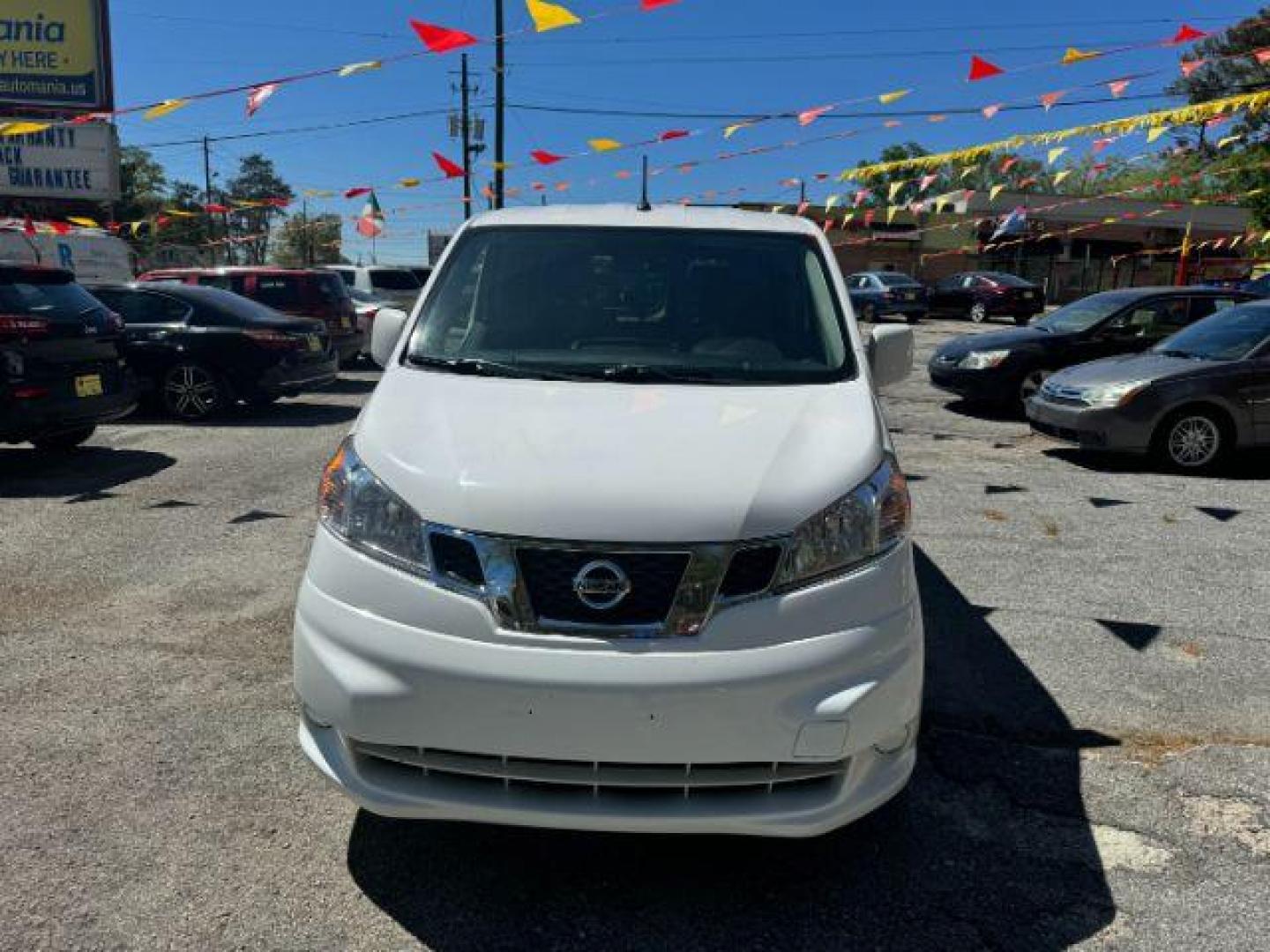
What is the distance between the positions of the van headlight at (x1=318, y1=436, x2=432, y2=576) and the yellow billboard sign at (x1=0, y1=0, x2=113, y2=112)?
27082 mm

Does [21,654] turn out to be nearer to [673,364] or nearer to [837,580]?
[673,364]

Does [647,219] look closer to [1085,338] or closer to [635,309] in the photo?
[635,309]

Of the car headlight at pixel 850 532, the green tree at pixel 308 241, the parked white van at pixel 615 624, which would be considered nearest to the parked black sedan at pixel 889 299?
the car headlight at pixel 850 532

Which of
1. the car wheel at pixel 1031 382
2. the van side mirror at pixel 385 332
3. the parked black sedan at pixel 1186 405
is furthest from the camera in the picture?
the car wheel at pixel 1031 382

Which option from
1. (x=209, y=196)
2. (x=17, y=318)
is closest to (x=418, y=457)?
(x=17, y=318)

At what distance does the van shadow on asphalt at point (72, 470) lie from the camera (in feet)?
23.8

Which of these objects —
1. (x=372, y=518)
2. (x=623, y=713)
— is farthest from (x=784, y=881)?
(x=372, y=518)

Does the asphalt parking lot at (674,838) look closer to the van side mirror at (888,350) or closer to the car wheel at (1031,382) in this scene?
the van side mirror at (888,350)

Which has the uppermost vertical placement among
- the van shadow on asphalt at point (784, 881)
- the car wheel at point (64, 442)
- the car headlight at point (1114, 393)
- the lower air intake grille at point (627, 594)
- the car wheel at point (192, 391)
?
the lower air intake grille at point (627, 594)

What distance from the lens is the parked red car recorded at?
13344mm

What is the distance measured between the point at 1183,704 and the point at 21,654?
190 inches

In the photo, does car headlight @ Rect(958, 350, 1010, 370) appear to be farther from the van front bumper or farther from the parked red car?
the van front bumper

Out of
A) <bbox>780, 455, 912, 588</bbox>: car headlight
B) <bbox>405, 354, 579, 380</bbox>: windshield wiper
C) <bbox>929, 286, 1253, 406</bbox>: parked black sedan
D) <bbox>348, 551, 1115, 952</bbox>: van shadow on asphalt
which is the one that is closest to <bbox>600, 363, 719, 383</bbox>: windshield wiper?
<bbox>405, 354, 579, 380</bbox>: windshield wiper

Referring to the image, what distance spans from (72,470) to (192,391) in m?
2.77
